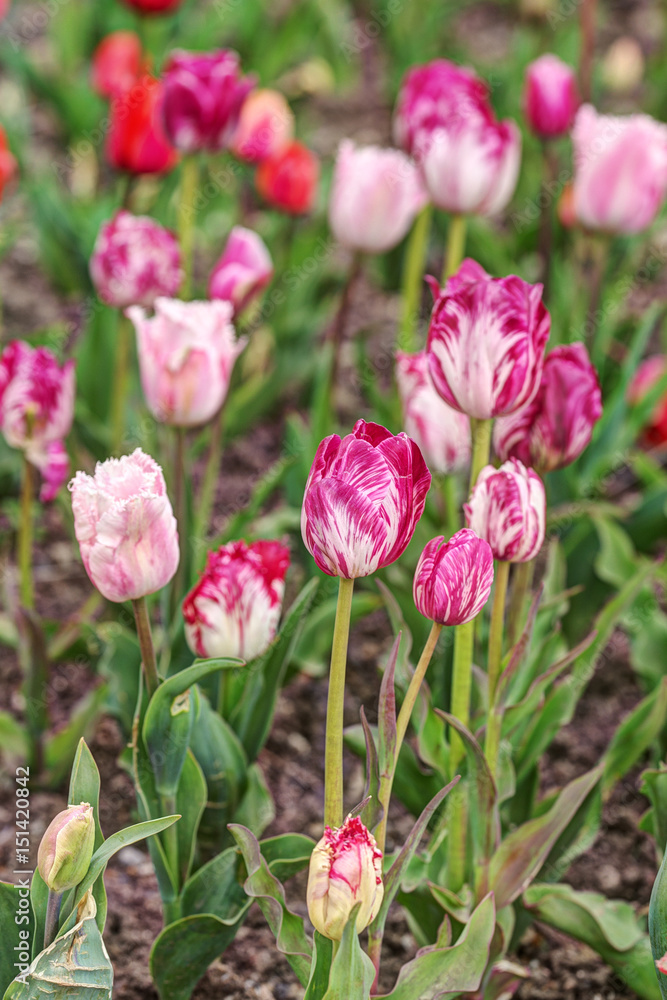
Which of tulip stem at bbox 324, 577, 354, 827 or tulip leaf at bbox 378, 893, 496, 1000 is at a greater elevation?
tulip stem at bbox 324, 577, 354, 827

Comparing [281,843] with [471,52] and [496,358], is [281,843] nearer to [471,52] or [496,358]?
[496,358]

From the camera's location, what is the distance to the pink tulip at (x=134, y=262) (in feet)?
5.40

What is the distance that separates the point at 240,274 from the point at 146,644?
0.70m

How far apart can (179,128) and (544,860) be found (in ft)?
4.04

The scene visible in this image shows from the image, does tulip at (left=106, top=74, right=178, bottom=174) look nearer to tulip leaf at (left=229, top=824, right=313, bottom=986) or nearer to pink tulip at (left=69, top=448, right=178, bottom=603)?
pink tulip at (left=69, top=448, right=178, bottom=603)

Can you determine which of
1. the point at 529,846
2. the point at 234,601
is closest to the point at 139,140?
the point at 234,601

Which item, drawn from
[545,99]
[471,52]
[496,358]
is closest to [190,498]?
[496,358]

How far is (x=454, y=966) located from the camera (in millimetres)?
1066

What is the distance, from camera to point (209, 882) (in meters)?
1.22

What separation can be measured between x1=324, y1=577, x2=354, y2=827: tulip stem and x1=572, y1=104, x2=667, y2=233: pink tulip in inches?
42.4

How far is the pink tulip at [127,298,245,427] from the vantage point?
1351 millimetres

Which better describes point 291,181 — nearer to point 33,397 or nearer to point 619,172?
point 619,172

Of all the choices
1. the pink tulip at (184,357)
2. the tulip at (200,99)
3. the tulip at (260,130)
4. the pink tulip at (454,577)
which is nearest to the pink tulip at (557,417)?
the pink tulip at (454,577)

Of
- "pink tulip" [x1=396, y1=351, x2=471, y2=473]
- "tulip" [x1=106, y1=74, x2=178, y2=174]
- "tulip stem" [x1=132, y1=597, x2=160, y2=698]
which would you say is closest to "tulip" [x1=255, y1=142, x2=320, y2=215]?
"tulip" [x1=106, y1=74, x2=178, y2=174]
